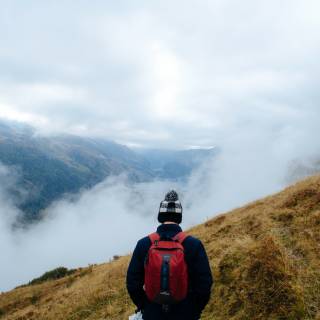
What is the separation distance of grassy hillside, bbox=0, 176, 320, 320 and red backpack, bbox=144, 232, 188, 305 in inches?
151

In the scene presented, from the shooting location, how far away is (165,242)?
616 cm

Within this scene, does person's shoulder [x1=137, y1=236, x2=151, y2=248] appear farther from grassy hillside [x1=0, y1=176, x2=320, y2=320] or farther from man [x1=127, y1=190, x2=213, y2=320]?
grassy hillside [x1=0, y1=176, x2=320, y2=320]

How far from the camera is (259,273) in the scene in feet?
33.0

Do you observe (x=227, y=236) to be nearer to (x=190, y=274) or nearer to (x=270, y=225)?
(x=270, y=225)

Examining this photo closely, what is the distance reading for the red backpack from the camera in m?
5.96

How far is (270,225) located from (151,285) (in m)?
8.61

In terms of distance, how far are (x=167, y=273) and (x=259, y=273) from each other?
16.1 feet

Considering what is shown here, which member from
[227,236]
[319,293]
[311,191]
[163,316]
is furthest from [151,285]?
[311,191]

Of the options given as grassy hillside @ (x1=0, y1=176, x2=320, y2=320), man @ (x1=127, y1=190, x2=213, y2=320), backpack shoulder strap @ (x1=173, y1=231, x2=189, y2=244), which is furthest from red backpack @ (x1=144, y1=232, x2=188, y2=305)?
grassy hillside @ (x1=0, y1=176, x2=320, y2=320)

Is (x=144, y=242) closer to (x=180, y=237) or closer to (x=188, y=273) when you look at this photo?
(x=180, y=237)

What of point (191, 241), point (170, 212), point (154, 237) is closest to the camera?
point (191, 241)

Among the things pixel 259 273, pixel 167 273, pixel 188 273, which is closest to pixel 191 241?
pixel 188 273

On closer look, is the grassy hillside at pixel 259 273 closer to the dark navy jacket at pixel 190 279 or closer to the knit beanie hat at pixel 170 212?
the dark navy jacket at pixel 190 279

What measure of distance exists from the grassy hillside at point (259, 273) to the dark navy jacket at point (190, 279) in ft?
11.1
